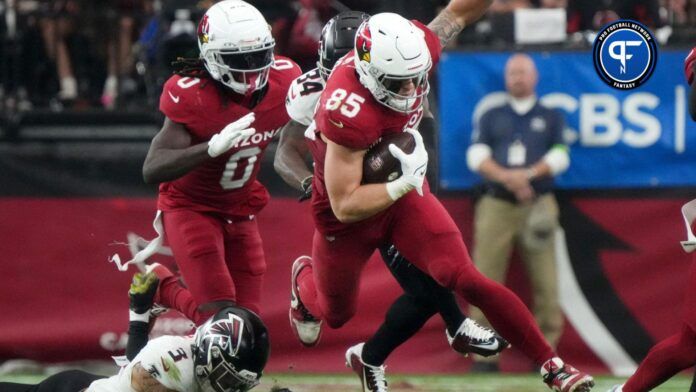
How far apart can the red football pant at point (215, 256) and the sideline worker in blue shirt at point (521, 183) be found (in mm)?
2207

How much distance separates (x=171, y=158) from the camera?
6590 mm

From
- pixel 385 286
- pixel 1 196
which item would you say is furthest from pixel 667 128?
pixel 1 196

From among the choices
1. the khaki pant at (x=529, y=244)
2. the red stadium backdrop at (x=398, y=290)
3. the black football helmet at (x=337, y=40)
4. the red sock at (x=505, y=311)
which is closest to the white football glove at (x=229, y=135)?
the black football helmet at (x=337, y=40)

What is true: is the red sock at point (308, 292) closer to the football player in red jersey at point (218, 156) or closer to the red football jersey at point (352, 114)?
the football player in red jersey at point (218, 156)

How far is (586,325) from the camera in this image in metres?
9.23

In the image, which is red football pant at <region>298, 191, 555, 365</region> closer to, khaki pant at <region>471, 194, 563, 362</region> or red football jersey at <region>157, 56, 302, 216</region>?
red football jersey at <region>157, 56, 302, 216</region>

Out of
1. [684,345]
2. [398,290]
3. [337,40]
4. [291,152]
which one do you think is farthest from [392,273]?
[398,290]

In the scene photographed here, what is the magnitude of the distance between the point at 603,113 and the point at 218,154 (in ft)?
11.4

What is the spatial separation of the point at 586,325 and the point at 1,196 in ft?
12.9

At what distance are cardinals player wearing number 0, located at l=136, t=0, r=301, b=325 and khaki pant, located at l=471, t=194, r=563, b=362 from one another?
7.34 feet

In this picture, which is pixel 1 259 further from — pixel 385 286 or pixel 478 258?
pixel 478 258

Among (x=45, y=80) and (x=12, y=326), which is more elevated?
(x=45, y=80)

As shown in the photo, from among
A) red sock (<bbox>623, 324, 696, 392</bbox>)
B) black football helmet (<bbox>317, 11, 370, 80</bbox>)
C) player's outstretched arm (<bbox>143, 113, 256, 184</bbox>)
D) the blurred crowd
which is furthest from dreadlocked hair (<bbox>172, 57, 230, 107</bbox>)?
the blurred crowd

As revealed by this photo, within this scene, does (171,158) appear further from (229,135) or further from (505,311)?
(505,311)
